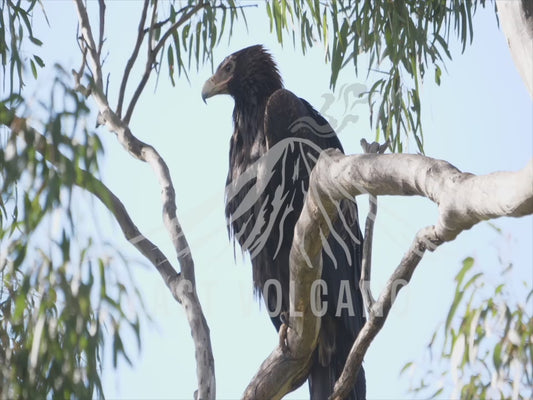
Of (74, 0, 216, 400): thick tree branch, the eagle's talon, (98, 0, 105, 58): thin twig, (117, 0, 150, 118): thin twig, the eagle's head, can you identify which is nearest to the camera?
(74, 0, 216, 400): thick tree branch

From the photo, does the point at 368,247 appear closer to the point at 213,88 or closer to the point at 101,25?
the point at 101,25

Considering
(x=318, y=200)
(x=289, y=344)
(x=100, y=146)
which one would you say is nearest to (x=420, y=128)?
(x=289, y=344)

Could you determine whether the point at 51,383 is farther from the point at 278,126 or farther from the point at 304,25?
the point at 304,25

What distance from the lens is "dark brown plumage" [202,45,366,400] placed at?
12.2 ft

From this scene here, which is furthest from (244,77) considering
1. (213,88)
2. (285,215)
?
(285,215)

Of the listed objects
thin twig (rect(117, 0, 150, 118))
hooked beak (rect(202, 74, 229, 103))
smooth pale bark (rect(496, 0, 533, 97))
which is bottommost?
smooth pale bark (rect(496, 0, 533, 97))

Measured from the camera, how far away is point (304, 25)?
14.3 feet

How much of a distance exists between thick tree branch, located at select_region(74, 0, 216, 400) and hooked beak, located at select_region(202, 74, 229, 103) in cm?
66

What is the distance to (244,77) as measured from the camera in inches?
170

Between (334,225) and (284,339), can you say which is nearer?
(284,339)

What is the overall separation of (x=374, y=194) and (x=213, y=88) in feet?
6.86

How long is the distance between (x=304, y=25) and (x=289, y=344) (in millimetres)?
1632

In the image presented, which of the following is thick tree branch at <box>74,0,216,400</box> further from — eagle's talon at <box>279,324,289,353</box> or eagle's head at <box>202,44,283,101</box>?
eagle's head at <box>202,44,283,101</box>

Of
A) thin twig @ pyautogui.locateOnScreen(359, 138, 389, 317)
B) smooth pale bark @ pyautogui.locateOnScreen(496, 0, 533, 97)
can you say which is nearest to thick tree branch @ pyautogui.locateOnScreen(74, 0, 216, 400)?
thin twig @ pyautogui.locateOnScreen(359, 138, 389, 317)
